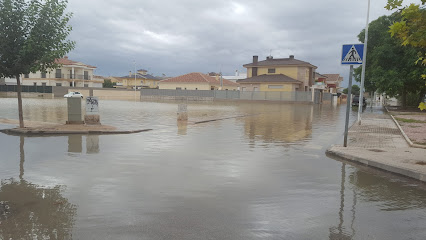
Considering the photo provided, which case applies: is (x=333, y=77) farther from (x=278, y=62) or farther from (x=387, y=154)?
(x=387, y=154)

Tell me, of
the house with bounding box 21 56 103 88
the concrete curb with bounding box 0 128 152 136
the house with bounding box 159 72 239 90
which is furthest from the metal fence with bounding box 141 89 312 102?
the concrete curb with bounding box 0 128 152 136

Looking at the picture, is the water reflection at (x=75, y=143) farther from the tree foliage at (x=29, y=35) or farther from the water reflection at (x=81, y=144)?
the tree foliage at (x=29, y=35)

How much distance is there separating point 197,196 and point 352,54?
23.2 ft

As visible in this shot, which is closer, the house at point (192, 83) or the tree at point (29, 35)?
the tree at point (29, 35)

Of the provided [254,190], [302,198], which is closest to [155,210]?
[254,190]

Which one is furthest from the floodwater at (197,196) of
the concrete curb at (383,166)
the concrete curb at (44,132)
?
the concrete curb at (44,132)

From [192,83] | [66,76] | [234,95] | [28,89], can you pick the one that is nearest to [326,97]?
[234,95]

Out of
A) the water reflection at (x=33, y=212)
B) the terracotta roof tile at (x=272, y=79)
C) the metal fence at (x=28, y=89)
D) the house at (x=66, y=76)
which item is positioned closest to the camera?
the water reflection at (x=33, y=212)

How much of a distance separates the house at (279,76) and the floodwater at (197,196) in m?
47.3

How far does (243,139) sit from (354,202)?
6.85 metres

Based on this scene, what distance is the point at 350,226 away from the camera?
4422 mm

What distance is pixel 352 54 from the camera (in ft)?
32.3

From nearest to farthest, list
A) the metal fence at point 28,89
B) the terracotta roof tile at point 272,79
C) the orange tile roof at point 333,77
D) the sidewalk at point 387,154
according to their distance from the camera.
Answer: the sidewalk at point 387,154
the terracotta roof tile at point 272,79
the metal fence at point 28,89
the orange tile roof at point 333,77

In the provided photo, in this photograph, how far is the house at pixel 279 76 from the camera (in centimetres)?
5551
